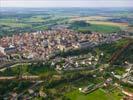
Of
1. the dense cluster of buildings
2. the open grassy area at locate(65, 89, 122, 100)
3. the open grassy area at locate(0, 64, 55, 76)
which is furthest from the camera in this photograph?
the dense cluster of buildings

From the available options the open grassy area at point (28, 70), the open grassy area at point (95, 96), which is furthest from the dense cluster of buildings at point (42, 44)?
the open grassy area at point (95, 96)

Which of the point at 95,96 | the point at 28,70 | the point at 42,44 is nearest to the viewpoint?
the point at 95,96

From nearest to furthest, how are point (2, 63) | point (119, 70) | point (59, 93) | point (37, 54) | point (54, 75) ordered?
point (59, 93)
point (54, 75)
point (119, 70)
point (2, 63)
point (37, 54)

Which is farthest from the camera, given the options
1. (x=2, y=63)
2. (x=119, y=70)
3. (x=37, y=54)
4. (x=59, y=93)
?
(x=37, y=54)

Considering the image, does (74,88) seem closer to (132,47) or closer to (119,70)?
(119,70)

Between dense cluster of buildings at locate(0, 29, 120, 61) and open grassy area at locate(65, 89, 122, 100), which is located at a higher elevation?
open grassy area at locate(65, 89, 122, 100)

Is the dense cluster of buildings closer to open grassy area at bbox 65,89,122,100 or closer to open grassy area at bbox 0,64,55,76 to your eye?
open grassy area at bbox 0,64,55,76

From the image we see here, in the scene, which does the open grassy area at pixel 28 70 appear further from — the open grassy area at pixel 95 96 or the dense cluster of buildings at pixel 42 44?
the open grassy area at pixel 95 96

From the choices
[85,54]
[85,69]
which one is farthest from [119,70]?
[85,54]

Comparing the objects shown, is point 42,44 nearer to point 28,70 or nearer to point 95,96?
point 28,70

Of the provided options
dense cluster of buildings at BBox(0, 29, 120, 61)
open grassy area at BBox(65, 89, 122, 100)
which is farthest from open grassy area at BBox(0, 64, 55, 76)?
open grassy area at BBox(65, 89, 122, 100)

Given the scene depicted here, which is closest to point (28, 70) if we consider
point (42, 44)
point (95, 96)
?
point (95, 96)
